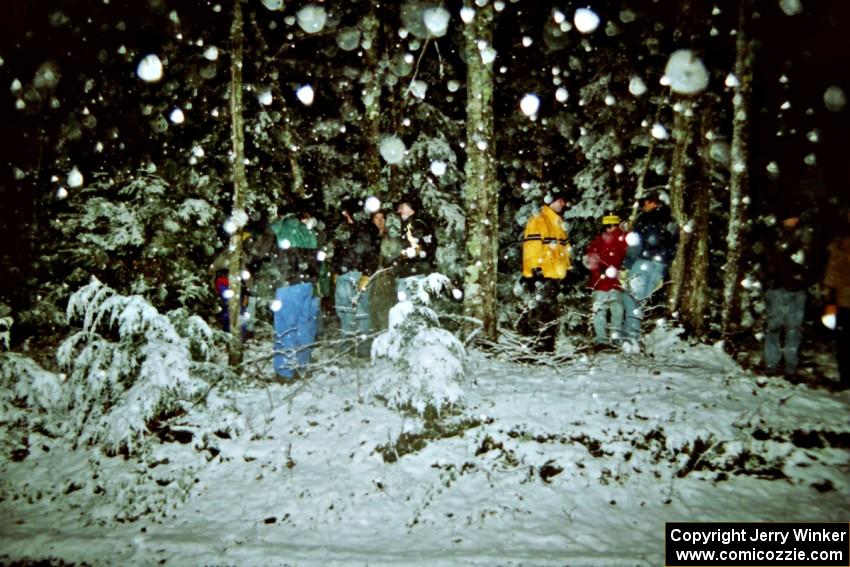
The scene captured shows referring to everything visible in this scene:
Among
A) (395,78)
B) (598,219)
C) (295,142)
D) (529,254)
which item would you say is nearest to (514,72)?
(395,78)

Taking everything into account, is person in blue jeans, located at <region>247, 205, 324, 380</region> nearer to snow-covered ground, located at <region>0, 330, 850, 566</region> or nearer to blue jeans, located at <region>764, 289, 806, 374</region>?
snow-covered ground, located at <region>0, 330, 850, 566</region>

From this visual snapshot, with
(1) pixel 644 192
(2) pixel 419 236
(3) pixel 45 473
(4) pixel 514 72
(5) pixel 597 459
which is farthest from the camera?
(4) pixel 514 72

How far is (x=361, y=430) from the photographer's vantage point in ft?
20.2

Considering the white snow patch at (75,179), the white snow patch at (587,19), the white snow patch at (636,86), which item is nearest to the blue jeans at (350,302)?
the white snow patch at (75,179)

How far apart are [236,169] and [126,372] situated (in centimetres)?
388

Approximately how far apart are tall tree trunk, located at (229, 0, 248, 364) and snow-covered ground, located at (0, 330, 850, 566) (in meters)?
1.79

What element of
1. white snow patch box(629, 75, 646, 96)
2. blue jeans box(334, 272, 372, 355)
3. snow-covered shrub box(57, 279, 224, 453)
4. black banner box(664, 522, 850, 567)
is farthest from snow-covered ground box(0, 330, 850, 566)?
white snow patch box(629, 75, 646, 96)

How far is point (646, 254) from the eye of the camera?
8336 mm

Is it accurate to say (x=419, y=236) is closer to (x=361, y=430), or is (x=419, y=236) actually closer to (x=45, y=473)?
(x=361, y=430)

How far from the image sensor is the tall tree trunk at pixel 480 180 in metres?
8.13

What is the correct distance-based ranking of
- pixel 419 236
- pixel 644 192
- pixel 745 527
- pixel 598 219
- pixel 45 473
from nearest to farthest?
pixel 745 527 → pixel 45 473 → pixel 419 236 → pixel 644 192 → pixel 598 219

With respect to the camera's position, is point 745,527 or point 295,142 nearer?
point 745,527

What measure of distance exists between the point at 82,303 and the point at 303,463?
11.1 feet

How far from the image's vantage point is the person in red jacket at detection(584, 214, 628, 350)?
8266 mm
